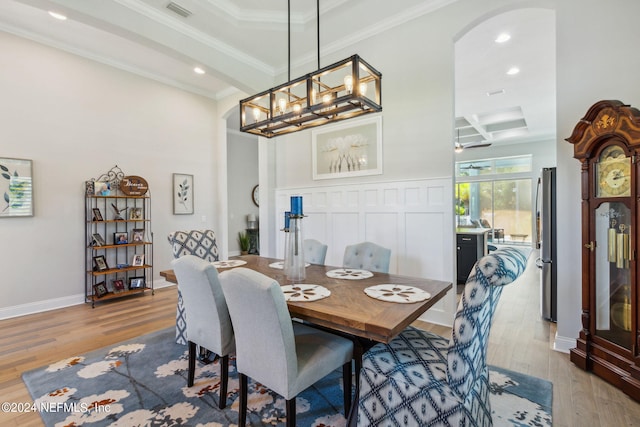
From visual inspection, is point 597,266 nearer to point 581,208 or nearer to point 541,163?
point 581,208

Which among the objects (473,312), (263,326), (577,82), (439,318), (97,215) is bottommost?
(439,318)

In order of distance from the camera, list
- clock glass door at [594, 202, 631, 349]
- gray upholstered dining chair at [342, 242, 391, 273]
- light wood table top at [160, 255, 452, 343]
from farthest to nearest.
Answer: gray upholstered dining chair at [342, 242, 391, 273] < clock glass door at [594, 202, 631, 349] < light wood table top at [160, 255, 452, 343]

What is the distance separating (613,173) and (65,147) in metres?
5.90

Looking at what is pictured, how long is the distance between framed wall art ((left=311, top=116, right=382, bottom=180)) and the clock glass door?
6.73ft

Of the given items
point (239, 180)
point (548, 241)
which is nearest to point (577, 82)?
point (548, 241)

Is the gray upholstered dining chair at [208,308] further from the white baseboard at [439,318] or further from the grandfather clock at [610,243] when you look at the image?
the grandfather clock at [610,243]

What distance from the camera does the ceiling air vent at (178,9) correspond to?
9.93ft

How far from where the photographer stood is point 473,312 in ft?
4.22

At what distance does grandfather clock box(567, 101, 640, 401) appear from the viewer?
1975 millimetres

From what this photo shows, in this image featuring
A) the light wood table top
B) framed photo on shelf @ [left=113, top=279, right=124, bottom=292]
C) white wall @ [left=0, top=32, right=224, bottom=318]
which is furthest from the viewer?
framed photo on shelf @ [left=113, top=279, right=124, bottom=292]

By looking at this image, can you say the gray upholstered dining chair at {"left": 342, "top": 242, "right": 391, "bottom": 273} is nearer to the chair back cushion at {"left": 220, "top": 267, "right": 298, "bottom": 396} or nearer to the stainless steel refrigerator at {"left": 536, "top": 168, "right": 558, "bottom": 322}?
the chair back cushion at {"left": 220, "top": 267, "right": 298, "bottom": 396}

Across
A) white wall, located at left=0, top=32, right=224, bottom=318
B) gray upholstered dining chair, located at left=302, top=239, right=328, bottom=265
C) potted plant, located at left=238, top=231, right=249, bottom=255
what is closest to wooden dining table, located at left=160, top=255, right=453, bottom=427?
gray upholstered dining chair, located at left=302, top=239, right=328, bottom=265

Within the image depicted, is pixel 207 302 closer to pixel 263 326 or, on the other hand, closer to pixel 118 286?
pixel 263 326

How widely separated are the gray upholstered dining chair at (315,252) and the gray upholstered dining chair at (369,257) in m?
0.27
